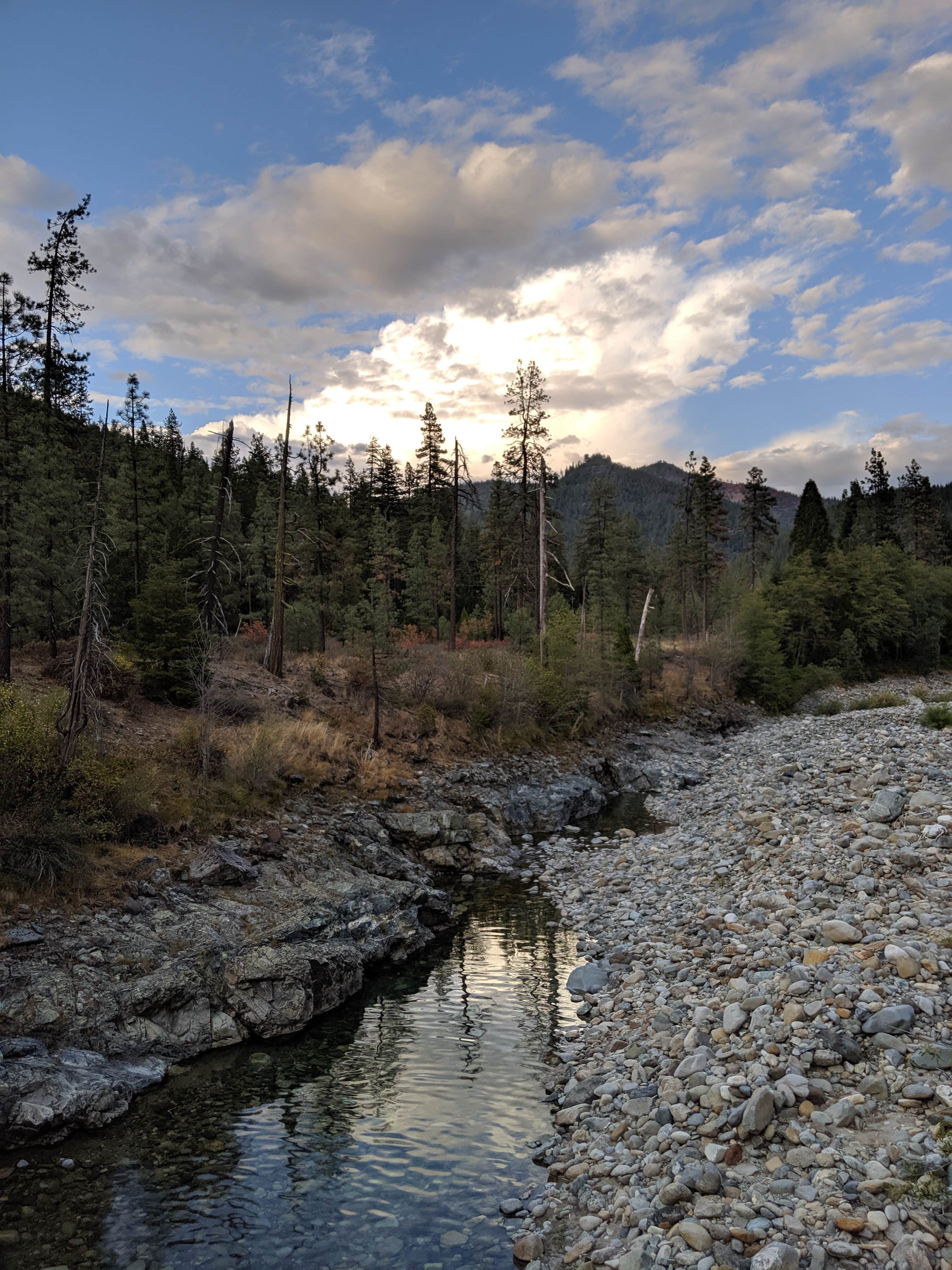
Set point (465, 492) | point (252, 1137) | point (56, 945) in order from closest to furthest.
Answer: point (252, 1137) < point (56, 945) < point (465, 492)

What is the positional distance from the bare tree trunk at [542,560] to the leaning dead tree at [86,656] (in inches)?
909

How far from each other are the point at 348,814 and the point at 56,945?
31.0 feet

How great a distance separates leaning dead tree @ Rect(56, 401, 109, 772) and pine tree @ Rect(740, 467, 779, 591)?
6767cm

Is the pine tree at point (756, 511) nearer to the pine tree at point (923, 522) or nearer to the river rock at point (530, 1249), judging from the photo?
the pine tree at point (923, 522)

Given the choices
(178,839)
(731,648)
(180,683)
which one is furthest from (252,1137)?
(731,648)

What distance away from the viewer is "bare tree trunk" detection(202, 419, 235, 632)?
24673mm

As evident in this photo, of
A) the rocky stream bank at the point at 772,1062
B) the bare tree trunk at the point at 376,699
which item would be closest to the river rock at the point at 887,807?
the rocky stream bank at the point at 772,1062

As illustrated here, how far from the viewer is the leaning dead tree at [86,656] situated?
1409 centimetres

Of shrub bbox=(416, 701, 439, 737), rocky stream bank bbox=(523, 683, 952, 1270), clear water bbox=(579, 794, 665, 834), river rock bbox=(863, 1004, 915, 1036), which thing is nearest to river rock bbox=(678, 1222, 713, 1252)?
rocky stream bank bbox=(523, 683, 952, 1270)

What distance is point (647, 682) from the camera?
1944 inches

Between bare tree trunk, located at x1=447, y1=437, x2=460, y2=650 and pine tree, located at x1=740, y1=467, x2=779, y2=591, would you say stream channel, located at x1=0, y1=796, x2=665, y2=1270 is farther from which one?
pine tree, located at x1=740, y1=467, x2=779, y2=591

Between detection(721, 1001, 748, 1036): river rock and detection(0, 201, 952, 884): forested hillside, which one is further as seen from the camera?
detection(0, 201, 952, 884): forested hillside

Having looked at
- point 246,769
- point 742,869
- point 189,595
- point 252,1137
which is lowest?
point 252,1137

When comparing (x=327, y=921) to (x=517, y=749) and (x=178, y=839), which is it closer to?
(x=178, y=839)
